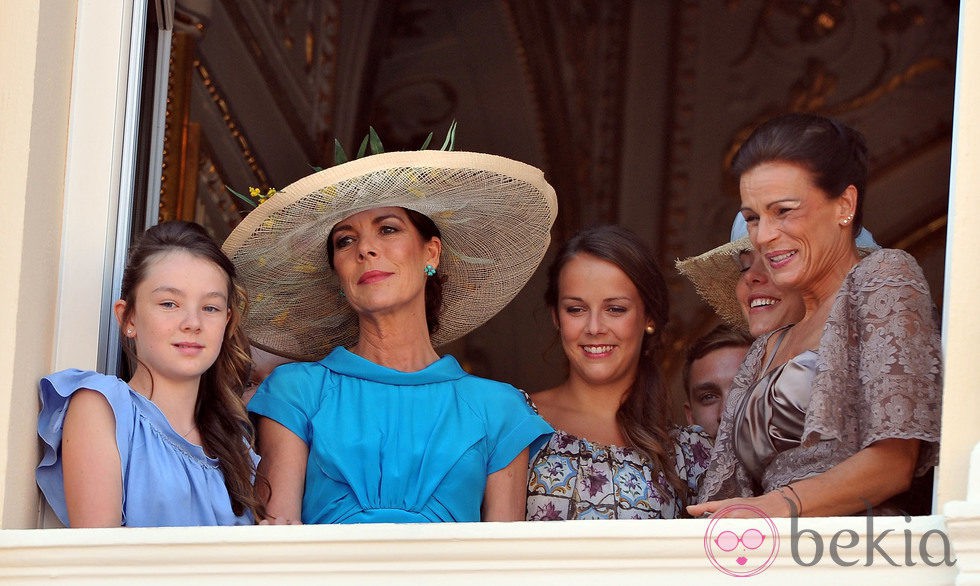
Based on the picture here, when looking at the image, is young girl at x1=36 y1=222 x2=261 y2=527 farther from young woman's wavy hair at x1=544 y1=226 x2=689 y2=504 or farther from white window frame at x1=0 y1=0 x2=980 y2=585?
young woman's wavy hair at x1=544 y1=226 x2=689 y2=504

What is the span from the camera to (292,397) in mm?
3717

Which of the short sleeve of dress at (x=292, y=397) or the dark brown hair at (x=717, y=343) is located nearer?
the short sleeve of dress at (x=292, y=397)

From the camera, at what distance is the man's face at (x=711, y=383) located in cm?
457

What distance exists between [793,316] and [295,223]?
131cm

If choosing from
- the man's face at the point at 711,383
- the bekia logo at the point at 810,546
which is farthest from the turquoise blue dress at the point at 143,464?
the man's face at the point at 711,383

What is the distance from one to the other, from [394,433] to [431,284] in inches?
25.0

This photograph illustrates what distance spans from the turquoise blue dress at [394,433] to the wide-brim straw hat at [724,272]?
0.93 metres

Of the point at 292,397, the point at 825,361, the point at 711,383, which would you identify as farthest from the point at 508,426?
the point at 711,383

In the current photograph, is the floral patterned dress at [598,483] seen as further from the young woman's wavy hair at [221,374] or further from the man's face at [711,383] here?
the young woman's wavy hair at [221,374]

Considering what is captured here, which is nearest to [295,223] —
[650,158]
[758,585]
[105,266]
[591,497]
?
[105,266]

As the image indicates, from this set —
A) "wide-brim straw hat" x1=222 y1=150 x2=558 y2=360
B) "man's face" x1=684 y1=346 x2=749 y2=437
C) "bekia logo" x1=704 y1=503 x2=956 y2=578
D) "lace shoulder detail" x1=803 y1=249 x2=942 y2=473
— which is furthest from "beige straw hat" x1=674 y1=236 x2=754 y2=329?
"bekia logo" x1=704 y1=503 x2=956 y2=578

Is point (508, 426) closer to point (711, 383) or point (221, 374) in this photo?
point (221, 374)

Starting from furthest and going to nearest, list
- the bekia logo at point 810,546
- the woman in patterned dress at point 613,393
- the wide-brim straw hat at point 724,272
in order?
the wide-brim straw hat at point 724,272
the woman in patterned dress at point 613,393
the bekia logo at point 810,546

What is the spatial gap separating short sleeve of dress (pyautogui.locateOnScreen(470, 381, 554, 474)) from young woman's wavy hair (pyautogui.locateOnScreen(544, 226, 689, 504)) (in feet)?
1.14
